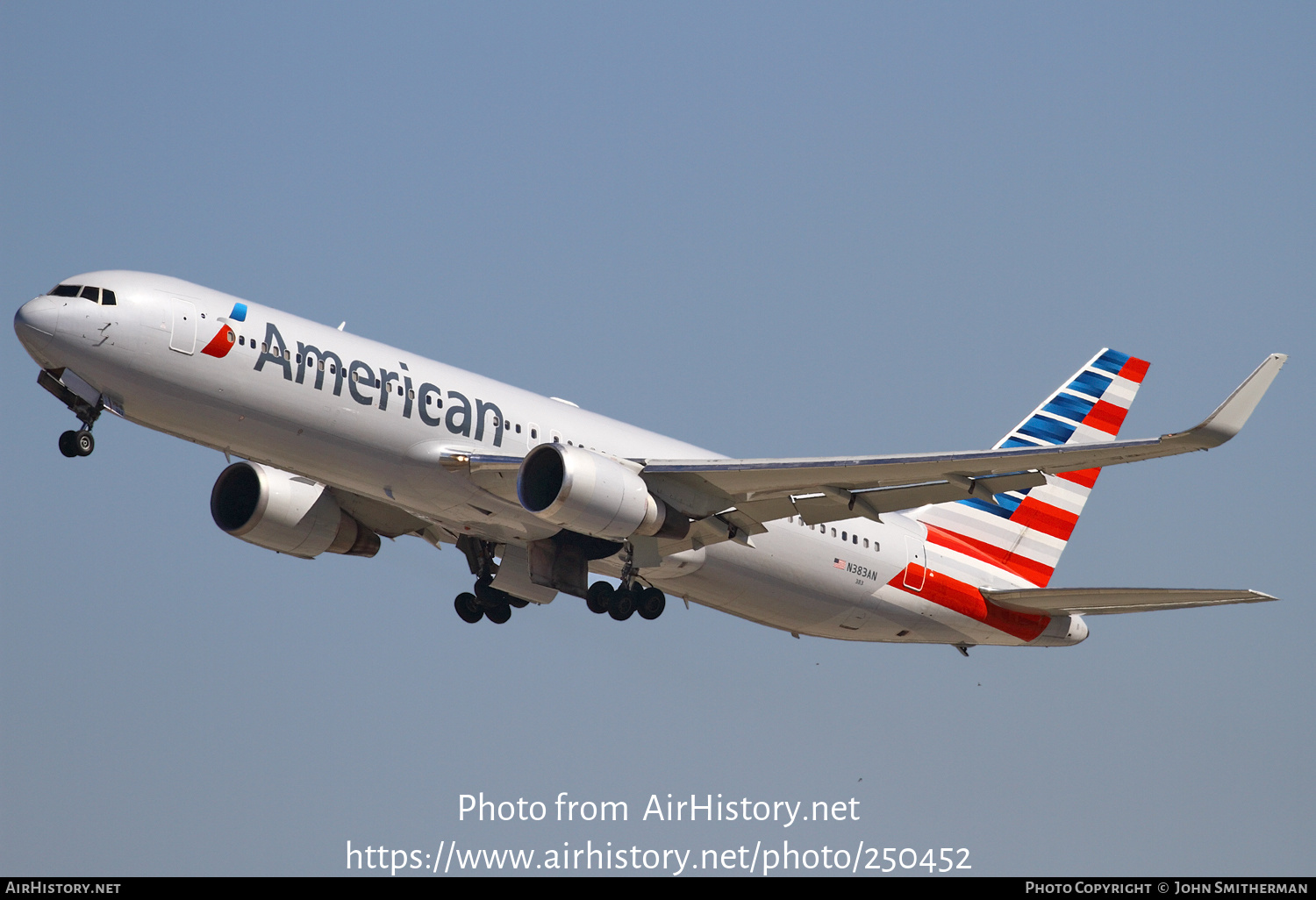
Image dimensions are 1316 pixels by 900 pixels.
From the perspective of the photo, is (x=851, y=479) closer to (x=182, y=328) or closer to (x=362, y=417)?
(x=362, y=417)

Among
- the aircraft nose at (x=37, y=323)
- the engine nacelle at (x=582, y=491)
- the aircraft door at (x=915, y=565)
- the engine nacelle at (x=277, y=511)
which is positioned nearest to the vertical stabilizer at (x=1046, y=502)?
the aircraft door at (x=915, y=565)

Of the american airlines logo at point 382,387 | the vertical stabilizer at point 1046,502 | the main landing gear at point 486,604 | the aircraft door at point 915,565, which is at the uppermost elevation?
the vertical stabilizer at point 1046,502

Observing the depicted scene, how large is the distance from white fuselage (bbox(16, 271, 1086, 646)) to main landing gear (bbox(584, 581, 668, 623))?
1.28 feet

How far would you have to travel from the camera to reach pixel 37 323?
2817cm

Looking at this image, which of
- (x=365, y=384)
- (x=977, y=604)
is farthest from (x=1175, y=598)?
(x=365, y=384)

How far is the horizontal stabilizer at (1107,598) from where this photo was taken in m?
30.6

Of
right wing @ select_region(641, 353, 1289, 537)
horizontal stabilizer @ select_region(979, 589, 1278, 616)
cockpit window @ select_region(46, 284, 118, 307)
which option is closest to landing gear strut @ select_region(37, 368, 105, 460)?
cockpit window @ select_region(46, 284, 118, 307)

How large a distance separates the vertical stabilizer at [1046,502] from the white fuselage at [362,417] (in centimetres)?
444

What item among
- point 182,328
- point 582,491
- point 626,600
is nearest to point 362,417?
point 182,328

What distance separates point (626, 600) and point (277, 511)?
8.30 meters

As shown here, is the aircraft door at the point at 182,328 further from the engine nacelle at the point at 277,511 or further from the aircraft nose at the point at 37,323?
the engine nacelle at the point at 277,511

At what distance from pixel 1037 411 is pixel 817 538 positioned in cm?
964
